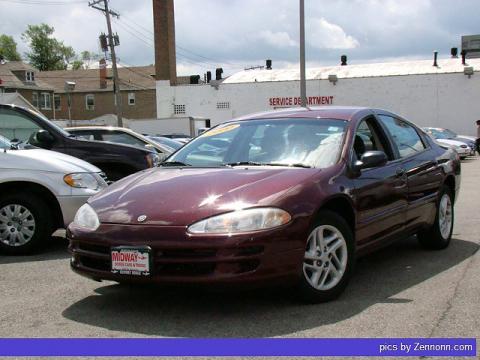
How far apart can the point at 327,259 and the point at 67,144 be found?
16.8ft

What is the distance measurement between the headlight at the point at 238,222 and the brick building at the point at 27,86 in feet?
178

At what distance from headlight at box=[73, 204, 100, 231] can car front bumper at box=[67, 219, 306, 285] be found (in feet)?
0.81

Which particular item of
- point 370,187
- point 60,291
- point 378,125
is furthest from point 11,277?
point 378,125

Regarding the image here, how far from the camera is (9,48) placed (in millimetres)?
87000

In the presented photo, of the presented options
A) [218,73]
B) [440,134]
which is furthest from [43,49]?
[440,134]

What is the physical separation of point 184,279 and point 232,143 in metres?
1.71

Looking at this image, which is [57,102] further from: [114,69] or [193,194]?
[193,194]

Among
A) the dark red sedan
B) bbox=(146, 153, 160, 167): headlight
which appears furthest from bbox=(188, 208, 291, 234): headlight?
bbox=(146, 153, 160, 167): headlight

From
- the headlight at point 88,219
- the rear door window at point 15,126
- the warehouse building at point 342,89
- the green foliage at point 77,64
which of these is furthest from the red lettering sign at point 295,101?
the green foliage at point 77,64

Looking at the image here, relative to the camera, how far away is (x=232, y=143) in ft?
17.1

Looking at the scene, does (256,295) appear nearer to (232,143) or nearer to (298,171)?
(298,171)

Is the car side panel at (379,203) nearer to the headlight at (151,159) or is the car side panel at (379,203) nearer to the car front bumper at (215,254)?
the car front bumper at (215,254)

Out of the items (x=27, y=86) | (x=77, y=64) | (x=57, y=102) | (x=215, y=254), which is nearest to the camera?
(x=215, y=254)

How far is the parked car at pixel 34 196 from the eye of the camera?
20.9ft
